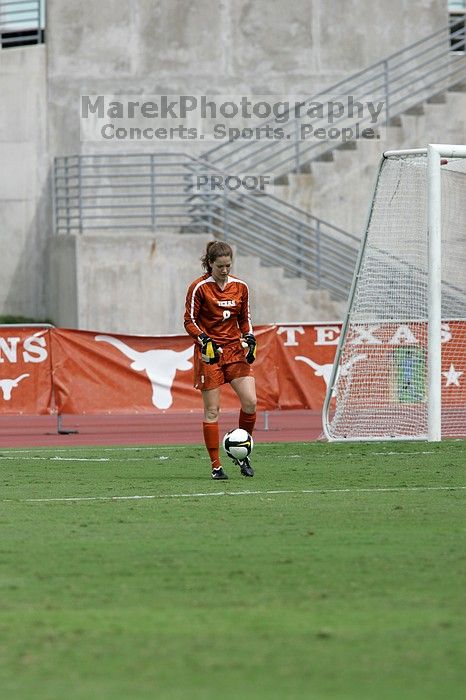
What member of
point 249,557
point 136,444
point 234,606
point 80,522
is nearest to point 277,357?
point 136,444

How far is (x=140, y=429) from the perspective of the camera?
20828 mm

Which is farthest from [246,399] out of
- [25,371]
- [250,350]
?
[25,371]

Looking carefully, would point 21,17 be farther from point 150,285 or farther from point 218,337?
point 218,337

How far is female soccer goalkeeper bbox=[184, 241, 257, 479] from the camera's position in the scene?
12.7 meters

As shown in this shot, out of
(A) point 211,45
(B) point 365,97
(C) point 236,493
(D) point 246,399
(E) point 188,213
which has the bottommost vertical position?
(C) point 236,493

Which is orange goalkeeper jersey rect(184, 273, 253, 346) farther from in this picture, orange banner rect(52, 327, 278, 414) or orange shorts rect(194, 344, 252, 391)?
orange banner rect(52, 327, 278, 414)

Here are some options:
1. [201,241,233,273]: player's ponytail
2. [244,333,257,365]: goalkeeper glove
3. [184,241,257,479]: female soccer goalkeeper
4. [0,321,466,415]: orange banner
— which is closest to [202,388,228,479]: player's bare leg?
[184,241,257,479]: female soccer goalkeeper

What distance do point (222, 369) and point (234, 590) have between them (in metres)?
6.09

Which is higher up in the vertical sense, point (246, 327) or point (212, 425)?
point (246, 327)

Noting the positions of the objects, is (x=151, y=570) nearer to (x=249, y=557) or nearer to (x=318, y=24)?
(x=249, y=557)

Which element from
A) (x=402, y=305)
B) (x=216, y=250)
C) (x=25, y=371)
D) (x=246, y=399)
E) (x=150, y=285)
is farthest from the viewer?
(x=150, y=285)

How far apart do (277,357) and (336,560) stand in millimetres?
11548

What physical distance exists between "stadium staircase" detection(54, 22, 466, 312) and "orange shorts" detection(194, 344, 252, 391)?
1607cm

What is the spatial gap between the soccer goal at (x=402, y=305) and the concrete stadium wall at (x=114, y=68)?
546 inches
